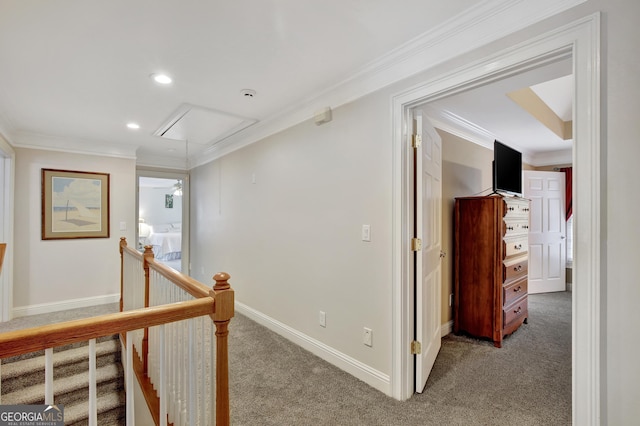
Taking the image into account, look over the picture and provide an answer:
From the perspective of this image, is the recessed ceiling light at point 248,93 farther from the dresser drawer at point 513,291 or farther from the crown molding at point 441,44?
the dresser drawer at point 513,291

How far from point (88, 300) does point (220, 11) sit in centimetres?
434

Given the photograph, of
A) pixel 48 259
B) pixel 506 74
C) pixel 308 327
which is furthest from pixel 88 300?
pixel 506 74

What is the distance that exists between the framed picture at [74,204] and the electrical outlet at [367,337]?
402cm

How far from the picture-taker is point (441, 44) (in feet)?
5.81

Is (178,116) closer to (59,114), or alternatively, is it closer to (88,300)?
(59,114)

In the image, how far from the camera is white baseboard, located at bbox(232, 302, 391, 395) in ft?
7.00

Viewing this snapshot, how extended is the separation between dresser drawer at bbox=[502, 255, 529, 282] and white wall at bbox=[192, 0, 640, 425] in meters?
1.57

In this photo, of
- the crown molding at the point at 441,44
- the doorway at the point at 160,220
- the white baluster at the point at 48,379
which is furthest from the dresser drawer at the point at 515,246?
the doorway at the point at 160,220

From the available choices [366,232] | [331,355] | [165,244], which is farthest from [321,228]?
[165,244]

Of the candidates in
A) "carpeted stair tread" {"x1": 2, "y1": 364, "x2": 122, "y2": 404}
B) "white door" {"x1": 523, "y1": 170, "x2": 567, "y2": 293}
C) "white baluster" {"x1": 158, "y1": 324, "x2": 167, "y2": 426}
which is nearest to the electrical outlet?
"white baluster" {"x1": 158, "y1": 324, "x2": 167, "y2": 426}

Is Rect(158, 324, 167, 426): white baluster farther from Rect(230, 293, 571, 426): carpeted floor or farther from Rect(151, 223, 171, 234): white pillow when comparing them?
Rect(151, 223, 171, 234): white pillow

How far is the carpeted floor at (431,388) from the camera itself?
72.8 inches

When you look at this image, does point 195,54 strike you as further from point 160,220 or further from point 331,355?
point 160,220

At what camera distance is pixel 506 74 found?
61.6 inches
